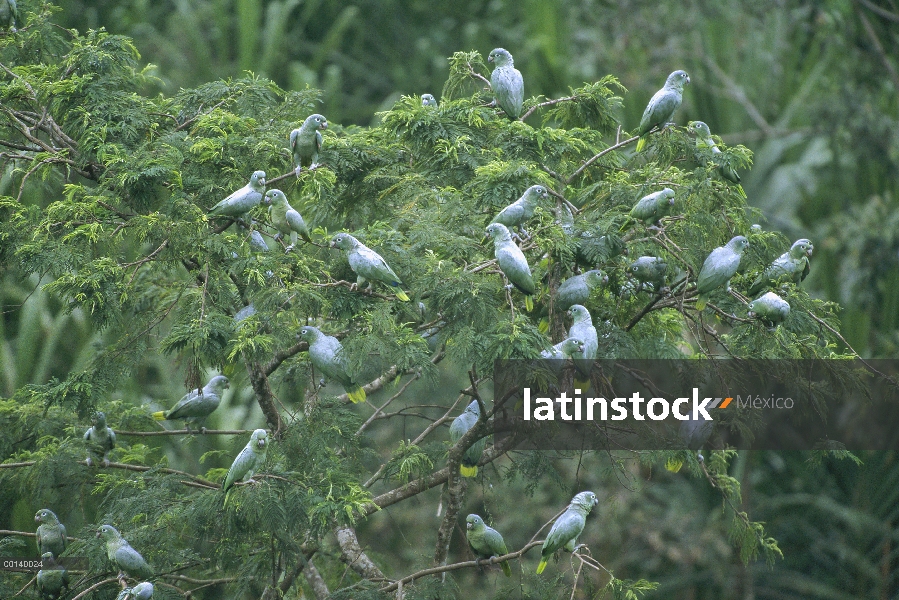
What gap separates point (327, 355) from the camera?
380 cm

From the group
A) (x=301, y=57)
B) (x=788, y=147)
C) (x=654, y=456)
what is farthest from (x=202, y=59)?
(x=654, y=456)

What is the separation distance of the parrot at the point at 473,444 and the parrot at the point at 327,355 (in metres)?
0.70

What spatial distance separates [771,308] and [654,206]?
61 centimetres

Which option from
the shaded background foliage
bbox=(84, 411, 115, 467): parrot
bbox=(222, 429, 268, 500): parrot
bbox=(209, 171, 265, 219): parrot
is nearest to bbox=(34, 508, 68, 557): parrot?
bbox=(84, 411, 115, 467): parrot

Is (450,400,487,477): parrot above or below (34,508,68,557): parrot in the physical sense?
above

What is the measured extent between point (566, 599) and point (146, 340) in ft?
6.92

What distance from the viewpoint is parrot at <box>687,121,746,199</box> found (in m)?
4.22

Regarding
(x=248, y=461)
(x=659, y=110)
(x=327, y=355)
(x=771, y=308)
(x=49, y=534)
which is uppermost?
(x=659, y=110)

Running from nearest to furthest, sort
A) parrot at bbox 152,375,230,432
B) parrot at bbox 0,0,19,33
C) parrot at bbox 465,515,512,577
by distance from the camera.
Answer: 1. parrot at bbox 465,515,512,577
2. parrot at bbox 152,375,230,432
3. parrot at bbox 0,0,19,33

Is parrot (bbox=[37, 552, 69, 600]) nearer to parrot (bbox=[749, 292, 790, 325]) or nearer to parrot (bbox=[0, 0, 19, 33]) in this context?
parrot (bbox=[0, 0, 19, 33])

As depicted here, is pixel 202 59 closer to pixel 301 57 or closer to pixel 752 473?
pixel 301 57

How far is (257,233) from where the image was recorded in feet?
14.2

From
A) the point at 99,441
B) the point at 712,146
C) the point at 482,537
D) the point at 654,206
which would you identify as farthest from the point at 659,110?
the point at 99,441

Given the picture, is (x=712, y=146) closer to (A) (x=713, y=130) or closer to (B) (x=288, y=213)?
(B) (x=288, y=213)
